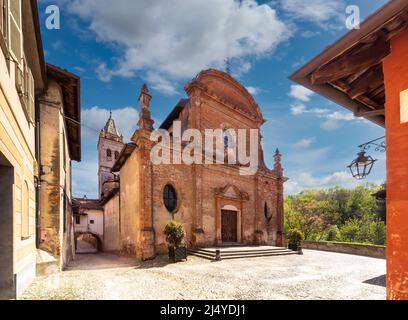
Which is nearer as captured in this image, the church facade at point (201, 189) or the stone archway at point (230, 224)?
the church facade at point (201, 189)

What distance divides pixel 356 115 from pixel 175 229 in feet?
32.3

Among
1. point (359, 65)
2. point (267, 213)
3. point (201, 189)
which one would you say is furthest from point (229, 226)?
point (359, 65)

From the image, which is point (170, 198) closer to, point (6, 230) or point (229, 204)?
point (229, 204)

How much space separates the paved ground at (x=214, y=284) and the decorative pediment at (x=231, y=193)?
20.9ft

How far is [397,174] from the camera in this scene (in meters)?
3.22

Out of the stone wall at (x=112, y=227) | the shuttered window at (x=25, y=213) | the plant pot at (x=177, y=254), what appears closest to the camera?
the shuttered window at (x=25, y=213)

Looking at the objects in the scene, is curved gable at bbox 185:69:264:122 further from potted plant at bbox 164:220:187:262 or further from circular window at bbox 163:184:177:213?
potted plant at bbox 164:220:187:262

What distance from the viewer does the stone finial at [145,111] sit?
1392 cm

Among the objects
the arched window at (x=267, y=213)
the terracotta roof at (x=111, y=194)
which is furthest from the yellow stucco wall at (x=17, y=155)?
the arched window at (x=267, y=213)

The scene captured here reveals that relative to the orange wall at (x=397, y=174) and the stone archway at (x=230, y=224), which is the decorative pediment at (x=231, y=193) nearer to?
the stone archway at (x=230, y=224)

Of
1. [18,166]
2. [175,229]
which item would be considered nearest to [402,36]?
[18,166]

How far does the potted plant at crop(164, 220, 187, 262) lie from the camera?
12.2 metres

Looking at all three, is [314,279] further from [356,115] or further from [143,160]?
[143,160]

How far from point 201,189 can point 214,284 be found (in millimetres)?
8439
